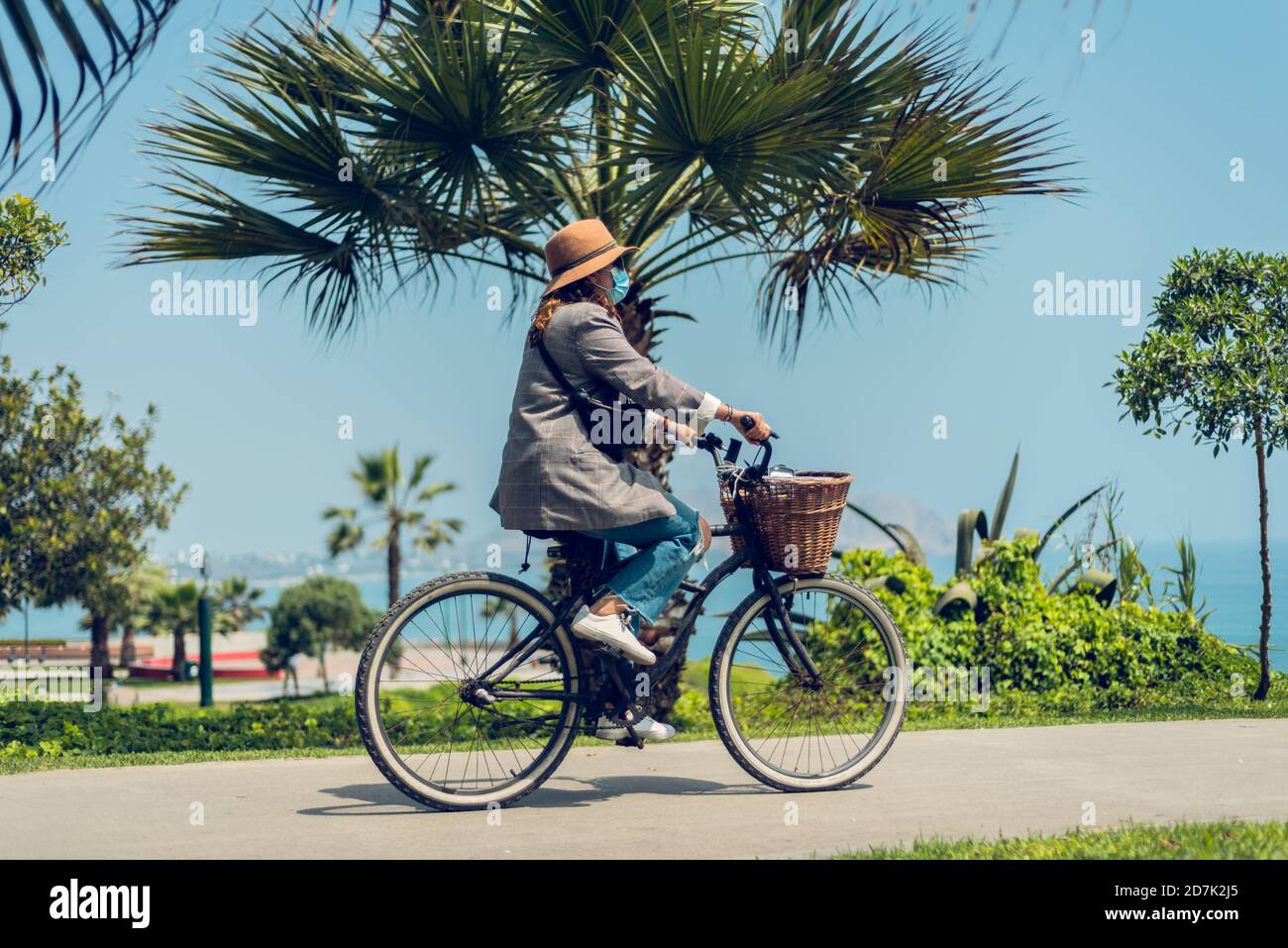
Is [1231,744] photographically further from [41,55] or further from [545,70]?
[41,55]

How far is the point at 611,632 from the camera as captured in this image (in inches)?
179

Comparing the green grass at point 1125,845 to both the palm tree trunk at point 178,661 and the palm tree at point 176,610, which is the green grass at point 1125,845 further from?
the palm tree trunk at point 178,661

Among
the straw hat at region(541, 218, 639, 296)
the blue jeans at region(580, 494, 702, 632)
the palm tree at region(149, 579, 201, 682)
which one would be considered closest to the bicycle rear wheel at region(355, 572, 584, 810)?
the blue jeans at region(580, 494, 702, 632)

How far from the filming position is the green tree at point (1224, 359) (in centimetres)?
955

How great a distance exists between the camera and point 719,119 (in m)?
7.32

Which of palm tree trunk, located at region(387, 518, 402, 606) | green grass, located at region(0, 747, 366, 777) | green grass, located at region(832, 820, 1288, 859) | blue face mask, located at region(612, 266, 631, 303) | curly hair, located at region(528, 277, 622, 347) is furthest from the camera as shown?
palm tree trunk, located at region(387, 518, 402, 606)

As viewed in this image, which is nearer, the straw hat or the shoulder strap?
the shoulder strap

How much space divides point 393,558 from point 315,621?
1167cm

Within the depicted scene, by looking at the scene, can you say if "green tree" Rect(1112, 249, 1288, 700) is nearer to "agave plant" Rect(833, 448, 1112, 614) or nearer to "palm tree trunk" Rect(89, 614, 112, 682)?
"agave plant" Rect(833, 448, 1112, 614)

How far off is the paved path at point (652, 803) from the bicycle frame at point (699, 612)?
463mm

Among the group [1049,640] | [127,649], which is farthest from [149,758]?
[127,649]

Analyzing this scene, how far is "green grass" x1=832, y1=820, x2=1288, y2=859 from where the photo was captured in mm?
3809
